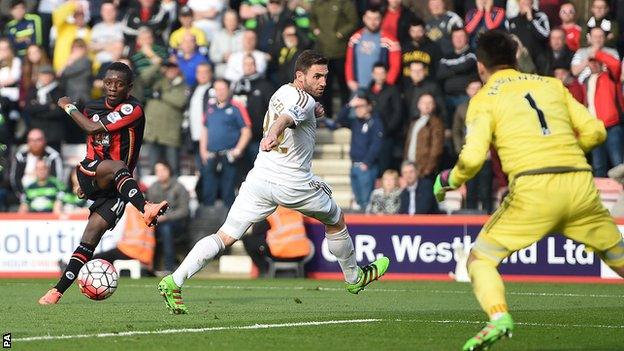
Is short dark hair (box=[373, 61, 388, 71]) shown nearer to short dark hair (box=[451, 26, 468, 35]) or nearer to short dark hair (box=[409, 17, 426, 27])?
short dark hair (box=[409, 17, 426, 27])

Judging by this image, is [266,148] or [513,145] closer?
[513,145]

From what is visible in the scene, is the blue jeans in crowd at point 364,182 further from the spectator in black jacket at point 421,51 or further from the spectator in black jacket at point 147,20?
the spectator in black jacket at point 147,20

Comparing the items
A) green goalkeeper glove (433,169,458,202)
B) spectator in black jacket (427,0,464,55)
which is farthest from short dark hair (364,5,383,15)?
green goalkeeper glove (433,169,458,202)

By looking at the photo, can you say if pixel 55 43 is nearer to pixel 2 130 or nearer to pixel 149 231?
pixel 2 130

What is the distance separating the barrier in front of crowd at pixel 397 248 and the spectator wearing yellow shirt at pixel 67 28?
Result: 478 cm

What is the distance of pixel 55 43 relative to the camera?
1012 inches

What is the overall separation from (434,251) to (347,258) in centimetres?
738

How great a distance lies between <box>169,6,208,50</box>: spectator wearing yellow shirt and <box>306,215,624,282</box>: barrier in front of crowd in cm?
527

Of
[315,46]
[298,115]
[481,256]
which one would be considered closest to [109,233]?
[315,46]

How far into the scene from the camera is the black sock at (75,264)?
1362cm

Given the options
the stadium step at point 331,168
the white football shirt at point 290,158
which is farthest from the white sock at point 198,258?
the stadium step at point 331,168

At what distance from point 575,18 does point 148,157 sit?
8.01m

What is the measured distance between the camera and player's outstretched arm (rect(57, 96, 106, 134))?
43.5 feet

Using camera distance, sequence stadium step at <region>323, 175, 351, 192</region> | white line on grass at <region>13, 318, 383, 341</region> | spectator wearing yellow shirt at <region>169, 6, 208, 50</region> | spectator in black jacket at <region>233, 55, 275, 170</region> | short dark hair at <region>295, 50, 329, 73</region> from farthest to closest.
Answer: spectator wearing yellow shirt at <region>169, 6, 208, 50</region> < stadium step at <region>323, 175, 351, 192</region> < spectator in black jacket at <region>233, 55, 275, 170</region> < short dark hair at <region>295, 50, 329, 73</region> < white line on grass at <region>13, 318, 383, 341</region>
